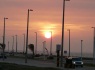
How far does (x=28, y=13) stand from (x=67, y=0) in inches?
800

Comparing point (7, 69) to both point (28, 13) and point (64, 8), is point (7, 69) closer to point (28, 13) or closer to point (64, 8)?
point (64, 8)

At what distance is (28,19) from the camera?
85.6m

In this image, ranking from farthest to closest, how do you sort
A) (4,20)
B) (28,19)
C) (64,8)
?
(4,20) → (28,19) → (64,8)

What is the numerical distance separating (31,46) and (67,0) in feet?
406

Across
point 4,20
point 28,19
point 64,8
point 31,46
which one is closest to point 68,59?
point 64,8

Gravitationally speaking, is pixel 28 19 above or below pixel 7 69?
above

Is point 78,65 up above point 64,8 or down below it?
below

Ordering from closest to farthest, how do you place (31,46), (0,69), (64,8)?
1. (0,69)
2. (64,8)
3. (31,46)

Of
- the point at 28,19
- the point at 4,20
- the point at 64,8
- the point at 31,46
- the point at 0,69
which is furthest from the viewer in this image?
the point at 31,46

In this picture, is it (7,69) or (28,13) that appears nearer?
(7,69)

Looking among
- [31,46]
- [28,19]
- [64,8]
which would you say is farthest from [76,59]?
[31,46]

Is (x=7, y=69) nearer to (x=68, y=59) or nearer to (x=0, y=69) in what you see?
(x=0, y=69)

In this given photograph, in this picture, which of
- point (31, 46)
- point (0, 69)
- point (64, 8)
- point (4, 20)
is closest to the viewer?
point (0, 69)

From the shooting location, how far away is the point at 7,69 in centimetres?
5006
